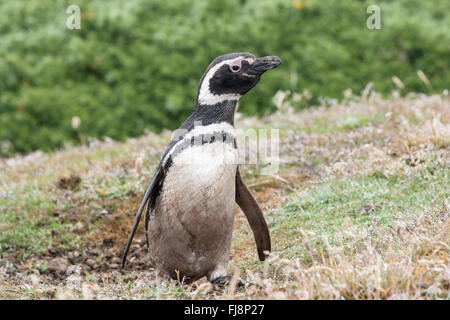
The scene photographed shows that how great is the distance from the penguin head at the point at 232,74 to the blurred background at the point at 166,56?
666 centimetres

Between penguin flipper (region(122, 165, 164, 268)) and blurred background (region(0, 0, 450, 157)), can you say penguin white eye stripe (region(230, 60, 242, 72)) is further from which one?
blurred background (region(0, 0, 450, 157))

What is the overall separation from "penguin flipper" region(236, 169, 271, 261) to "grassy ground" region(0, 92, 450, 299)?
0.16 meters

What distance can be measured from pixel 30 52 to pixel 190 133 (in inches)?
327

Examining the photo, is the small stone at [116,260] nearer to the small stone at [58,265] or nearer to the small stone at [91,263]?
the small stone at [91,263]

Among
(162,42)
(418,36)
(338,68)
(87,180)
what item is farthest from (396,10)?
(87,180)

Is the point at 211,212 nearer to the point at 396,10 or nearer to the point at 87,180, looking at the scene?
the point at 87,180

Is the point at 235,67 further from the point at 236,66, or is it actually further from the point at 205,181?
the point at 205,181

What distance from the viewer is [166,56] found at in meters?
12.0

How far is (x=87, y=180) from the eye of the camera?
7262 mm

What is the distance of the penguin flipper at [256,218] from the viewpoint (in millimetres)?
5254

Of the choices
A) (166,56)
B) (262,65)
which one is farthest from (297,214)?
(166,56)

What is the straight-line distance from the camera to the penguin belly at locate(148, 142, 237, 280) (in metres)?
4.63

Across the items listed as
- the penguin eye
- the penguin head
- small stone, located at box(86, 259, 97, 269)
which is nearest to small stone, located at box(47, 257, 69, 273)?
small stone, located at box(86, 259, 97, 269)
